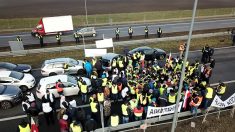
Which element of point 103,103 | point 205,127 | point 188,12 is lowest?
point 205,127

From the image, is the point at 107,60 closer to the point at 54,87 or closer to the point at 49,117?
the point at 54,87

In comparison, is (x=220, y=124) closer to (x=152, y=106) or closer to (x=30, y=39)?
(x=152, y=106)

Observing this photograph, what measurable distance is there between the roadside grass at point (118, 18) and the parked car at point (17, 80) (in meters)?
21.0

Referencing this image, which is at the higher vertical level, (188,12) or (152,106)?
(188,12)

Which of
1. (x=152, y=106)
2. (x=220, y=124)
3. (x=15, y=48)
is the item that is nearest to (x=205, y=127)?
(x=220, y=124)

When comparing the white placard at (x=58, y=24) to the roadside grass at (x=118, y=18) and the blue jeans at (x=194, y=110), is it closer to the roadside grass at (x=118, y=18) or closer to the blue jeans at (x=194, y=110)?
the roadside grass at (x=118, y=18)

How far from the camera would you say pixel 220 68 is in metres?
21.2

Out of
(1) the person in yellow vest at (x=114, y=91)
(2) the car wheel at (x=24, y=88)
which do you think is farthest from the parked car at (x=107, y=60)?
(2) the car wheel at (x=24, y=88)

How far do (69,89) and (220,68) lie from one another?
12.6 meters

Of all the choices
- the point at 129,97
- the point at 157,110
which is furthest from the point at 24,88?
the point at 157,110

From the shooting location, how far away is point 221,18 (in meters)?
43.8

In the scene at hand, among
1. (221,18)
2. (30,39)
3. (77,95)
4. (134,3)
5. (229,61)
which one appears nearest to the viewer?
(77,95)

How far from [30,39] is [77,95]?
17.7m

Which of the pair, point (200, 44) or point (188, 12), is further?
point (188, 12)
